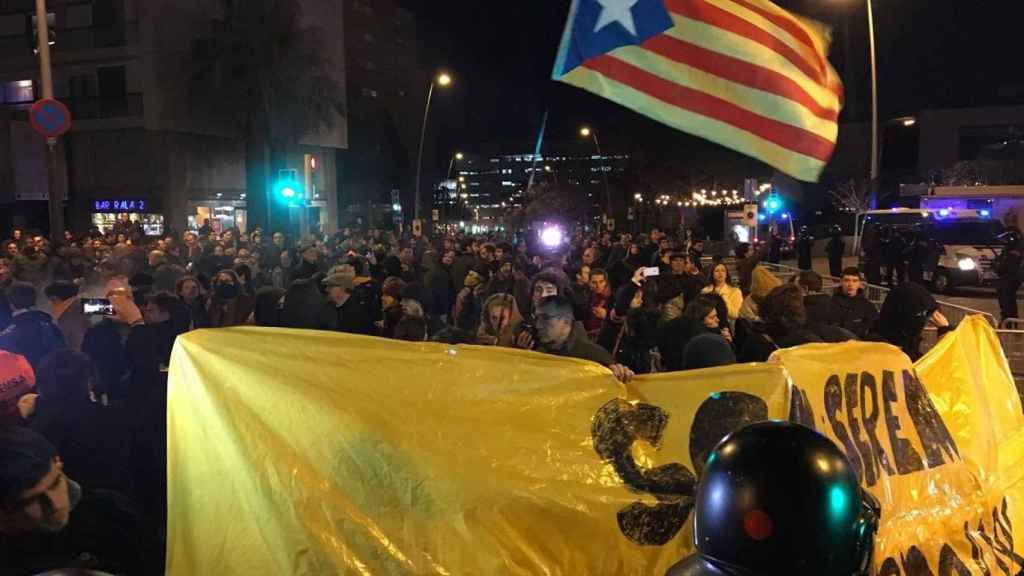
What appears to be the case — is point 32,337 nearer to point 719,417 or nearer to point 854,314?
point 719,417

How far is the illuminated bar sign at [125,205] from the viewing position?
3897 cm

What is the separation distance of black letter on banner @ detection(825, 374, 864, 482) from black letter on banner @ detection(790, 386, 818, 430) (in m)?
0.12

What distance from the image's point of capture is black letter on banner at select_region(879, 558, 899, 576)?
3.94m

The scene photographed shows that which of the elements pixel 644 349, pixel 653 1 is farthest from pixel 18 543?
pixel 644 349

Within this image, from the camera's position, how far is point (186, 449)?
12.2ft

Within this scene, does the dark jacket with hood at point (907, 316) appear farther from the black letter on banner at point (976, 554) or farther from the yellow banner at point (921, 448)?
the black letter on banner at point (976, 554)

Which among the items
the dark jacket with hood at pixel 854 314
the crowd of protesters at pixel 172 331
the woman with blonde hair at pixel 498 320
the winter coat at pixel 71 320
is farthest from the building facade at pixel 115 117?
the woman with blonde hair at pixel 498 320

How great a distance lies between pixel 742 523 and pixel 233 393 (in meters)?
2.55

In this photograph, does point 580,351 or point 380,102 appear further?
point 380,102

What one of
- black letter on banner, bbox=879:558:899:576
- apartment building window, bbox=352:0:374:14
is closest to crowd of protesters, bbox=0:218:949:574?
black letter on banner, bbox=879:558:899:576

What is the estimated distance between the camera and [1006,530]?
4656 mm

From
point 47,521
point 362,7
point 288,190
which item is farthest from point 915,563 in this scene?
point 362,7

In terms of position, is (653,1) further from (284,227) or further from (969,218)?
(284,227)

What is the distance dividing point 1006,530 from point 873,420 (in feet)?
3.61
